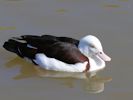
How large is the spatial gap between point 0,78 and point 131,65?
2.19m

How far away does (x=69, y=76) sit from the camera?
399 inches

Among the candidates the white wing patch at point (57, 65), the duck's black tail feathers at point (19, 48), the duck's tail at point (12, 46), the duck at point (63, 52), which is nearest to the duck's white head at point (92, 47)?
the duck at point (63, 52)

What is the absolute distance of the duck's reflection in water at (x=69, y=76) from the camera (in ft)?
32.5

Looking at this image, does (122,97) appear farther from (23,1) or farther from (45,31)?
(23,1)

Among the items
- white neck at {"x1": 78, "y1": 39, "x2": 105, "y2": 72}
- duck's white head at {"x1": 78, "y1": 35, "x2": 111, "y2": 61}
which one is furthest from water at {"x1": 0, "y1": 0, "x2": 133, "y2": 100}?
duck's white head at {"x1": 78, "y1": 35, "x2": 111, "y2": 61}

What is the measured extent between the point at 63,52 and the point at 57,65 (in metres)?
0.24

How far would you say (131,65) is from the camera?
1032 cm

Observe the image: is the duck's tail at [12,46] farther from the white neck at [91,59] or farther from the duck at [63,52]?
the white neck at [91,59]

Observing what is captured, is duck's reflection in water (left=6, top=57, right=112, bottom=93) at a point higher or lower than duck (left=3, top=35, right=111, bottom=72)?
lower

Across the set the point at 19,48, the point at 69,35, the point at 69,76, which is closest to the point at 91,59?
the point at 69,76

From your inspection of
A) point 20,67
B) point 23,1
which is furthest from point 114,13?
point 20,67

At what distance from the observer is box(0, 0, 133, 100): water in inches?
377

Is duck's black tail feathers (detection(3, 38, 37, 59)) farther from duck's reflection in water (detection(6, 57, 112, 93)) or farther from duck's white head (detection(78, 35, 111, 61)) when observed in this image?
duck's white head (detection(78, 35, 111, 61))

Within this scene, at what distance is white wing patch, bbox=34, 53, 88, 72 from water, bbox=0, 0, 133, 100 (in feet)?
0.28
